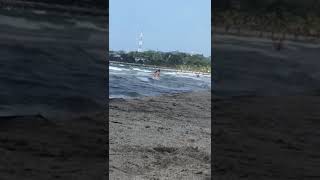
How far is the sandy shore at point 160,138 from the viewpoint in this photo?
387 centimetres

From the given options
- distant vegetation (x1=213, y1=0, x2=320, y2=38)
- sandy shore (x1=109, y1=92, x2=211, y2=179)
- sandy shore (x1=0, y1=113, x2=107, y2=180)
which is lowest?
sandy shore (x1=109, y1=92, x2=211, y2=179)

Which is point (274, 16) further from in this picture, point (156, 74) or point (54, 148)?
point (156, 74)

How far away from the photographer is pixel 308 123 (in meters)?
3.33

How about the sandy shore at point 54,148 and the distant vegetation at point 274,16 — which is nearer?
the sandy shore at point 54,148

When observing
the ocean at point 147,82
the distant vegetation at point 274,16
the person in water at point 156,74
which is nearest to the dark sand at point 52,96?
the distant vegetation at point 274,16

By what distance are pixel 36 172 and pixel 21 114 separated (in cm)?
46

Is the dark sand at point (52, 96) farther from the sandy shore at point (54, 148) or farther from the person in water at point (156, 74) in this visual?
the person in water at point (156, 74)

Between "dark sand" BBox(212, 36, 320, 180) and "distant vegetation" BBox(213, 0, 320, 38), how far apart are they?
0.11m

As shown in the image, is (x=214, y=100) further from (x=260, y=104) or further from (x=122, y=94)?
(x=122, y=94)

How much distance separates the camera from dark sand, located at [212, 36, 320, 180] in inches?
126

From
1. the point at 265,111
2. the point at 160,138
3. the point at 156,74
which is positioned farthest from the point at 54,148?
the point at 156,74

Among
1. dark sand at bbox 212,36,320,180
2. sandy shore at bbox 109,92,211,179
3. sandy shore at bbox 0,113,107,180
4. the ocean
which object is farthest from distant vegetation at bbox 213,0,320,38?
the ocean

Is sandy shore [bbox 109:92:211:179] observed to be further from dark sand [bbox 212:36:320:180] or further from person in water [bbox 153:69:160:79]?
person in water [bbox 153:69:160:79]

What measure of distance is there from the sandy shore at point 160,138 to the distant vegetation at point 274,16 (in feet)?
4.17
